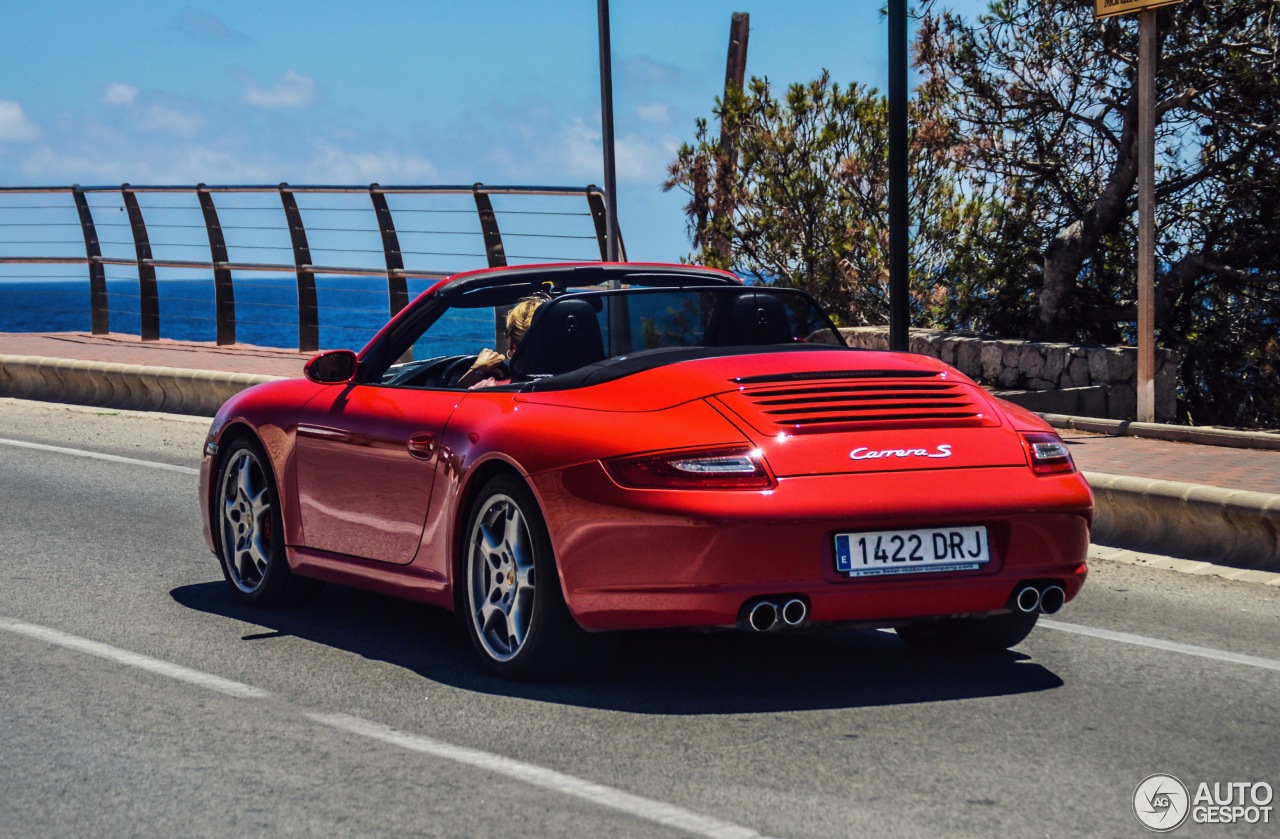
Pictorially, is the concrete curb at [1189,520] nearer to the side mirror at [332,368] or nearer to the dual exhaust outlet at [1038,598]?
the dual exhaust outlet at [1038,598]

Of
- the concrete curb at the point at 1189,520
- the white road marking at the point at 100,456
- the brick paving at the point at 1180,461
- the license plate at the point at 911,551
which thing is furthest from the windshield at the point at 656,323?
the white road marking at the point at 100,456

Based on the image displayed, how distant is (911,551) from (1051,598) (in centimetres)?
56

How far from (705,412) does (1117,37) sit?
39.8 ft

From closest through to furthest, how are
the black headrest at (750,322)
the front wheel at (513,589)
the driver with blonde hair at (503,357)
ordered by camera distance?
the front wheel at (513,589)
the black headrest at (750,322)
the driver with blonde hair at (503,357)

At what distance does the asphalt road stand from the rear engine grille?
2.85 ft

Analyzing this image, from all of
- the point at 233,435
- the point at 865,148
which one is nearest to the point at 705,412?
the point at 233,435

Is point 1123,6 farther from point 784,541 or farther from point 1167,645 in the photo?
point 784,541

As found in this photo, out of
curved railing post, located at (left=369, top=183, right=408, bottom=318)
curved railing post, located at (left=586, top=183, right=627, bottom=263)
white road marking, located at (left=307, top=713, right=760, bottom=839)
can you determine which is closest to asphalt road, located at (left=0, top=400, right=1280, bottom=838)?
white road marking, located at (left=307, top=713, right=760, bottom=839)

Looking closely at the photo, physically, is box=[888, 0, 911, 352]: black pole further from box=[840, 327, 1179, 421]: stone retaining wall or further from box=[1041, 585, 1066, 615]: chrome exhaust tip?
box=[1041, 585, 1066, 615]: chrome exhaust tip

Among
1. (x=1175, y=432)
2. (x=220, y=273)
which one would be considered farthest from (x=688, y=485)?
(x=220, y=273)

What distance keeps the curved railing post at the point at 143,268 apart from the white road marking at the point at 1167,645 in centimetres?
1711

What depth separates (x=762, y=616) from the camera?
16.8 feet

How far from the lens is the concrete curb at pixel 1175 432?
11836 millimetres

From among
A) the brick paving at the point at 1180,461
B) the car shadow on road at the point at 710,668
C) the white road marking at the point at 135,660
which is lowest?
the brick paving at the point at 1180,461
